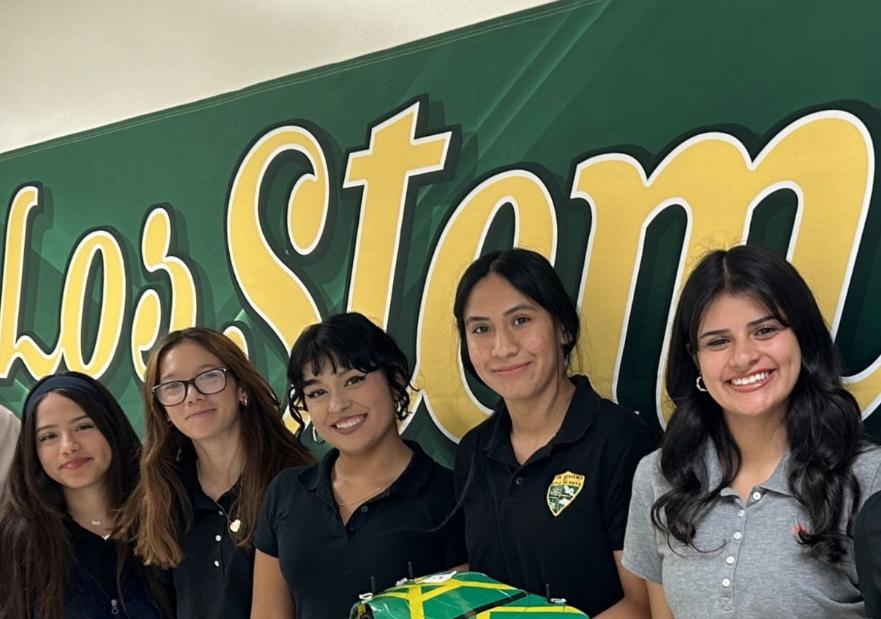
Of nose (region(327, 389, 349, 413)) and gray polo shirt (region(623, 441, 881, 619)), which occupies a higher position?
nose (region(327, 389, 349, 413))

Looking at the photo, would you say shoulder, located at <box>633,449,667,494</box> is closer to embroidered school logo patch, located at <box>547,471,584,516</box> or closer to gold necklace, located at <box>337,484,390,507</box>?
embroidered school logo patch, located at <box>547,471,584,516</box>

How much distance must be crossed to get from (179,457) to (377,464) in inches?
23.8

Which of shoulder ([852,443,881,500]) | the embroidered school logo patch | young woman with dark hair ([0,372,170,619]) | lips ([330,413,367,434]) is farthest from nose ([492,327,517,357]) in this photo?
young woman with dark hair ([0,372,170,619])

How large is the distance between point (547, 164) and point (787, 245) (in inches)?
23.1

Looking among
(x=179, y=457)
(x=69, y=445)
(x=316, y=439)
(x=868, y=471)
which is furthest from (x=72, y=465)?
(x=868, y=471)

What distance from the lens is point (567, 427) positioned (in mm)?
1998

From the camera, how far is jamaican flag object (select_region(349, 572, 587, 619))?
1734 millimetres

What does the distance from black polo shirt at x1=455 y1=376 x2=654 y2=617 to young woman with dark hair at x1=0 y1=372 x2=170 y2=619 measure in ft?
3.35

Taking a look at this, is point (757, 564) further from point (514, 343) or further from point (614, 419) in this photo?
point (514, 343)

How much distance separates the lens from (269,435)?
2562mm

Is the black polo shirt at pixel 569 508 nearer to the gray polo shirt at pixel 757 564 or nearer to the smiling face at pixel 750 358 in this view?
the gray polo shirt at pixel 757 564

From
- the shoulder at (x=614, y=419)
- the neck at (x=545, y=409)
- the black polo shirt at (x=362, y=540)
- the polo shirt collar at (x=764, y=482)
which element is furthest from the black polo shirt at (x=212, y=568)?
the polo shirt collar at (x=764, y=482)

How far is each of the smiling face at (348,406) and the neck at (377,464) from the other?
0.02 meters

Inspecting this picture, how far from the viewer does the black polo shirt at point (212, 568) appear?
95.0 inches
